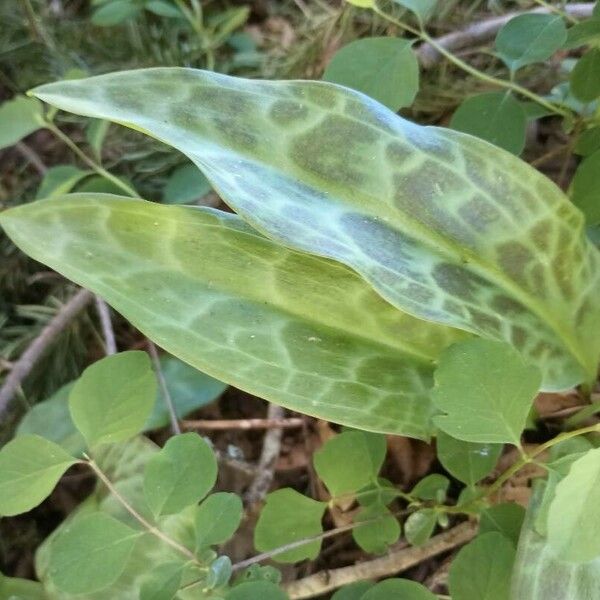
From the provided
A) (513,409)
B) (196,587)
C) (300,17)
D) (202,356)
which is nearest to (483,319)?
(513,409)

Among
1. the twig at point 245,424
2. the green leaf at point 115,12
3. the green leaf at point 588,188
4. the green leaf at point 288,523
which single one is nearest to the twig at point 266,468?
the twig at point 245,424

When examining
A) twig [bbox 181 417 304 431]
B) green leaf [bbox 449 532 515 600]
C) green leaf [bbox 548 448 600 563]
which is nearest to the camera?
green leaf [bbox 548 448 600 563]

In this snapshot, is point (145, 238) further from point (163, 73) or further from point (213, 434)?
point (213, 434)

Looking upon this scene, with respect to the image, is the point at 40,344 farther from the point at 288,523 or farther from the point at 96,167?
the point at 288,523

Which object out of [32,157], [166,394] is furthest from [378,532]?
[32,157]

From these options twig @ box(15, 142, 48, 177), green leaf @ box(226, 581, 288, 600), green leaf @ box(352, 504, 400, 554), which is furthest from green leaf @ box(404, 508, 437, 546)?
twig @ box(15, 142, 48, 177)

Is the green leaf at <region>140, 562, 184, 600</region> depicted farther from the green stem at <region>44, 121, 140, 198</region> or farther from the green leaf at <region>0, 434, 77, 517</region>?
the green stem at <region>44, 121, 140, 198</region>

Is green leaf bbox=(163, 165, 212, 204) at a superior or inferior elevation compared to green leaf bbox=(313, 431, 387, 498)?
superior
